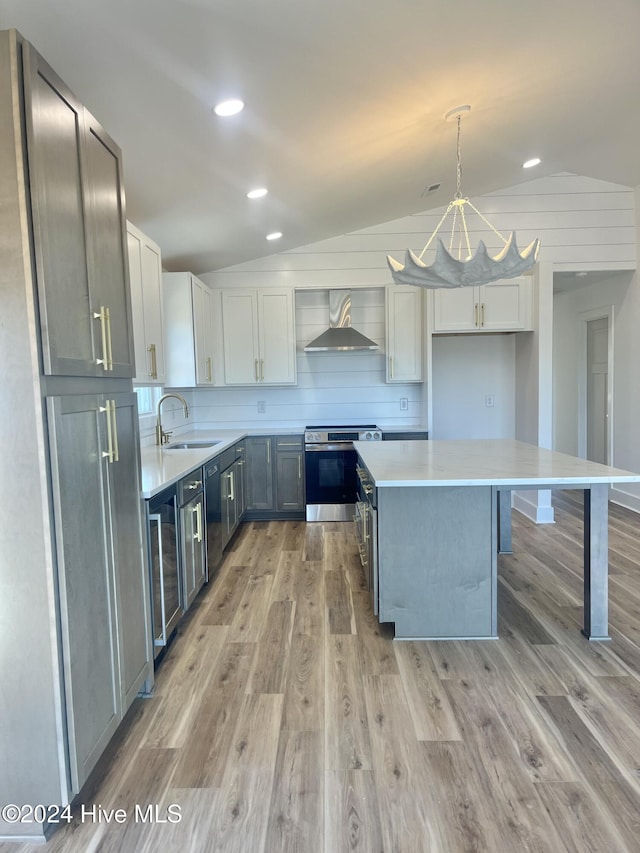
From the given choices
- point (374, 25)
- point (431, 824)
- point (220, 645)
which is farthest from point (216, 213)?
point (431, 824)

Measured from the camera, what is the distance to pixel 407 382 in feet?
16.4

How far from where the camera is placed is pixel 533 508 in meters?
4.66

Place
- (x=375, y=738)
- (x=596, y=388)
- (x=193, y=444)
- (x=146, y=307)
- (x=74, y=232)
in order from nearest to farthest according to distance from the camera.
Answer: (x=74, y=232) → (x=375, y=738) → (x=146, y=307) → (x=193, y=444) → (x=596, y=388)

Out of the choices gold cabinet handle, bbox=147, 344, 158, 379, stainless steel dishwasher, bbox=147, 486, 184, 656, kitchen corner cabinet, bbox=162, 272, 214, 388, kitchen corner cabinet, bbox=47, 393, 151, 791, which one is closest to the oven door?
kitchen corner cabinet, bbox=162, 272, 214, 388

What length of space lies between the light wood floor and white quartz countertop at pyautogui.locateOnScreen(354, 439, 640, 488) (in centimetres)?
88

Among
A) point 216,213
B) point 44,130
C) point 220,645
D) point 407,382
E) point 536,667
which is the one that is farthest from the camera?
point 407,382

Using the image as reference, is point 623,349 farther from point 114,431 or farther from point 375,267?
point 114,431

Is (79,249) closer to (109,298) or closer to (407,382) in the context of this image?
(109,298)

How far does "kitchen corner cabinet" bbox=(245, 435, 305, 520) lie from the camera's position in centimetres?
469

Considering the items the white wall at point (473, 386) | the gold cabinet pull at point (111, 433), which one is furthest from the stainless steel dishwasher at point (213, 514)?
the white wall at point (473, 386)

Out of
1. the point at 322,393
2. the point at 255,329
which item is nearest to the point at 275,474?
the point at 322,393

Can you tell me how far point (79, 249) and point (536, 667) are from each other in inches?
101

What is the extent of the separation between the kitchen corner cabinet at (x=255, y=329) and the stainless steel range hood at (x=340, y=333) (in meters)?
0.31

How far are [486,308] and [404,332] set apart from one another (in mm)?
805
